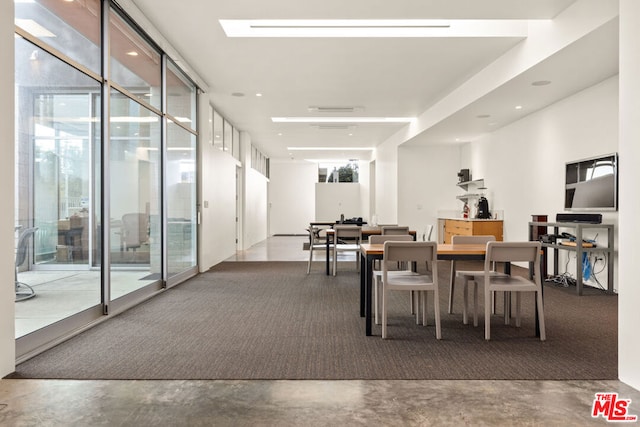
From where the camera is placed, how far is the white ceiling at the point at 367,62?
180 inches

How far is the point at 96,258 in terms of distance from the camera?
4230 mm

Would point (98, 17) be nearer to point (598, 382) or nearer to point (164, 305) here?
point (164, 305)

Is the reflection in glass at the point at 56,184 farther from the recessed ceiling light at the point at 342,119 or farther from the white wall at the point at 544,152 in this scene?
the recessed ceiling light at the point at 342,119

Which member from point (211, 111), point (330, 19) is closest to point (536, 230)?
point (330, 19)

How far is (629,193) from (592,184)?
3.85 metres

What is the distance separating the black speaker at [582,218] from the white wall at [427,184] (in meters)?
5.26

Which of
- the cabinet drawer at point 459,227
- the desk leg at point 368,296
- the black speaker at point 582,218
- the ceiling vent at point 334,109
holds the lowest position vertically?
the desk leg at point 368,296

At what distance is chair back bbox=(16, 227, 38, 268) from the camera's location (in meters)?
3.08

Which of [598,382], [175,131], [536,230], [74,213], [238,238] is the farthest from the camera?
[238,238]

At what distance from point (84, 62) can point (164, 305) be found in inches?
103

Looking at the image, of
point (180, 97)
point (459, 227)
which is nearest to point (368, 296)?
point (180, 97)

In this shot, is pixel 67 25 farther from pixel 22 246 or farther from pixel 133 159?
pixel 22 246

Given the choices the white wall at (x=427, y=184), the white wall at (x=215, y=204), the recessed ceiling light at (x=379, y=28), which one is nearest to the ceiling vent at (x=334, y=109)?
the white wall at (x=215, y=204)

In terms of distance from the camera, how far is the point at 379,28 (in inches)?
207
